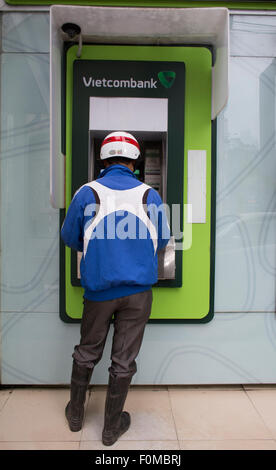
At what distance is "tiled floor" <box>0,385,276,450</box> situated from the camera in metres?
1.82

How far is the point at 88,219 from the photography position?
1.74m

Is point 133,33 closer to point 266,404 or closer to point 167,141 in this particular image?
point 167,141

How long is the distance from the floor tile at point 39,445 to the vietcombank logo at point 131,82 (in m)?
2.24

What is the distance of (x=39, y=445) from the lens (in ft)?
5.89

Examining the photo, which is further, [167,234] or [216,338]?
[216,338]

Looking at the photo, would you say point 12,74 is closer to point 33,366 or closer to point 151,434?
point 33,366

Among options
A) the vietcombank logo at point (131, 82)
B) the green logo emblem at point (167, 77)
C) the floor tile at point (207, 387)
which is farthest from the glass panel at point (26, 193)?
the floor tile at point (207, 387)

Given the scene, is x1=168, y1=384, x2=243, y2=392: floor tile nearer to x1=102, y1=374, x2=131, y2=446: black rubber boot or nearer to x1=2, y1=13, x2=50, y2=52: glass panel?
x1=102, y1=374, x2=131, y2=446: black rubber boot

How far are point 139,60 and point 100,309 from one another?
173cm

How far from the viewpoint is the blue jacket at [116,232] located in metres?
1.70

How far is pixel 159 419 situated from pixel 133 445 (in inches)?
11.3

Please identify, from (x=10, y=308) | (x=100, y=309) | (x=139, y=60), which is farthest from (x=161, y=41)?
(x=10, y=308)

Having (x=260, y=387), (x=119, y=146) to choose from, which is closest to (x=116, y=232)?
(x=119, y=146)

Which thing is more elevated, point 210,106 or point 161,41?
point 161,41
